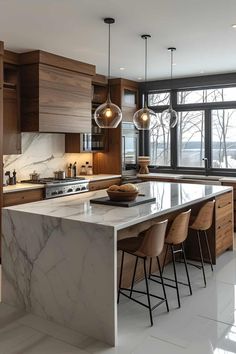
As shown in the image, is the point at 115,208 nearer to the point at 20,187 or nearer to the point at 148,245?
the point at 148,245

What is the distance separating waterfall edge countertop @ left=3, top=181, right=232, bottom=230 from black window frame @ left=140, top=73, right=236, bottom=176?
2.69 m

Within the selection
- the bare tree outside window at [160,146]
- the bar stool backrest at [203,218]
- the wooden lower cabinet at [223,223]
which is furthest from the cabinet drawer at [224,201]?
the bare tree outside window at [160,146]

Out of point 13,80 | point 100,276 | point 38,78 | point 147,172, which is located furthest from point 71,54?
point 100,276

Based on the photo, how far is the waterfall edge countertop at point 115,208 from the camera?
301cm

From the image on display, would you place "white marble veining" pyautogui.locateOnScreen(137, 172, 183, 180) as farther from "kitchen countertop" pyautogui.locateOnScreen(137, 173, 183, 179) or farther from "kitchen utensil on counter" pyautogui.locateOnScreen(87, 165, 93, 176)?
"kitchen utensil on counter" pyautogui.locateOnScreen(87, 165, 93, 176)

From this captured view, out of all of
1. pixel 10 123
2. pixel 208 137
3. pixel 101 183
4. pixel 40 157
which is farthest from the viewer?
pixel 208 137

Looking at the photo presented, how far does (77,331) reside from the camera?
9.95 ft

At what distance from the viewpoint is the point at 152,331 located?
3.04 m

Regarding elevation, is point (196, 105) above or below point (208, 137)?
above

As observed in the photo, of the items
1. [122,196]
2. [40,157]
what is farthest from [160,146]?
[122,196]

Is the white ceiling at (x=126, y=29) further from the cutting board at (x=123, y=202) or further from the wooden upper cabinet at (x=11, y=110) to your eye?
the cutting board at (x=123, y=202)

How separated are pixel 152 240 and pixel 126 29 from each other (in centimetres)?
244

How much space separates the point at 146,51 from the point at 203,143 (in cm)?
272

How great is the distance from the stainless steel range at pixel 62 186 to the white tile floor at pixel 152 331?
2.21m
